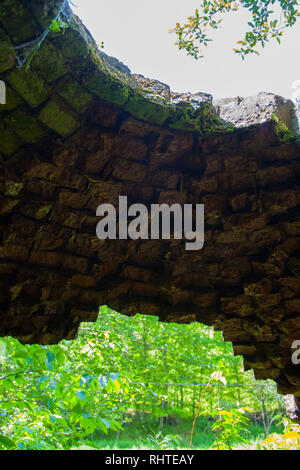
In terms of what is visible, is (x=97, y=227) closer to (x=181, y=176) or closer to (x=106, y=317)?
(x=181, y=176)

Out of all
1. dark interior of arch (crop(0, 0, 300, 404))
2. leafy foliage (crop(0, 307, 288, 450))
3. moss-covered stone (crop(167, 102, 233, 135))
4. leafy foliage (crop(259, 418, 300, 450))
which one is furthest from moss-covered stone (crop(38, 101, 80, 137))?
leafy foliage (crop(259, 418, 300, 450))

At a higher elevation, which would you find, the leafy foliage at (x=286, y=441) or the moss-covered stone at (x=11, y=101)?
the moss-covered stone at (x=11, y=101)

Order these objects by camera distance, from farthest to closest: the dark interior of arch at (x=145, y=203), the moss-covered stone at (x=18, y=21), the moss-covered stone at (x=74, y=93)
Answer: the dark interior of arch at (x=145, y=203), the moss-covered stone at (x=74, y=93), the moss-covered stone at (x=18, y=21)

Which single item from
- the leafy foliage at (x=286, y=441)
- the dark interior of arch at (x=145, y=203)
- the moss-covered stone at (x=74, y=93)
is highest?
the moss-covered stone at (x=74, y=93)

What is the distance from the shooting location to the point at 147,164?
121 inches

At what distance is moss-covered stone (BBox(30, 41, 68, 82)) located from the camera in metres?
2.15

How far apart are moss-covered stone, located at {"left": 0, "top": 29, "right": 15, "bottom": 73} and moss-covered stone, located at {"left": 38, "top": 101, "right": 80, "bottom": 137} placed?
0.43 metres

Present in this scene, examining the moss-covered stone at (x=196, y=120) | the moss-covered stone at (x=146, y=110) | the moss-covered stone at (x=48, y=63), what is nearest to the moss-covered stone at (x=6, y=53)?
the moss-covered stone at (x=48, y=63)

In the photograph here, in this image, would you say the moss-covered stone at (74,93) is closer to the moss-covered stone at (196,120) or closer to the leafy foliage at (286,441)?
the moss-covered stone at (196,120)

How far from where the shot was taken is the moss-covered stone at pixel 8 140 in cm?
244

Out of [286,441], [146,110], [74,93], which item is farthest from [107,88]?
[286,441]

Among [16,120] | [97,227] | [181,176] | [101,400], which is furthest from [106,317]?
[16,120]

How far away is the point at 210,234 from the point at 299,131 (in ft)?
5.09

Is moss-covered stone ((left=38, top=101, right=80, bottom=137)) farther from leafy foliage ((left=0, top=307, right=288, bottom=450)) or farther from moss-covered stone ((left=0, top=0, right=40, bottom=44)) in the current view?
leafy foliage ((left=0, top=307, right=288, bottom=450))
